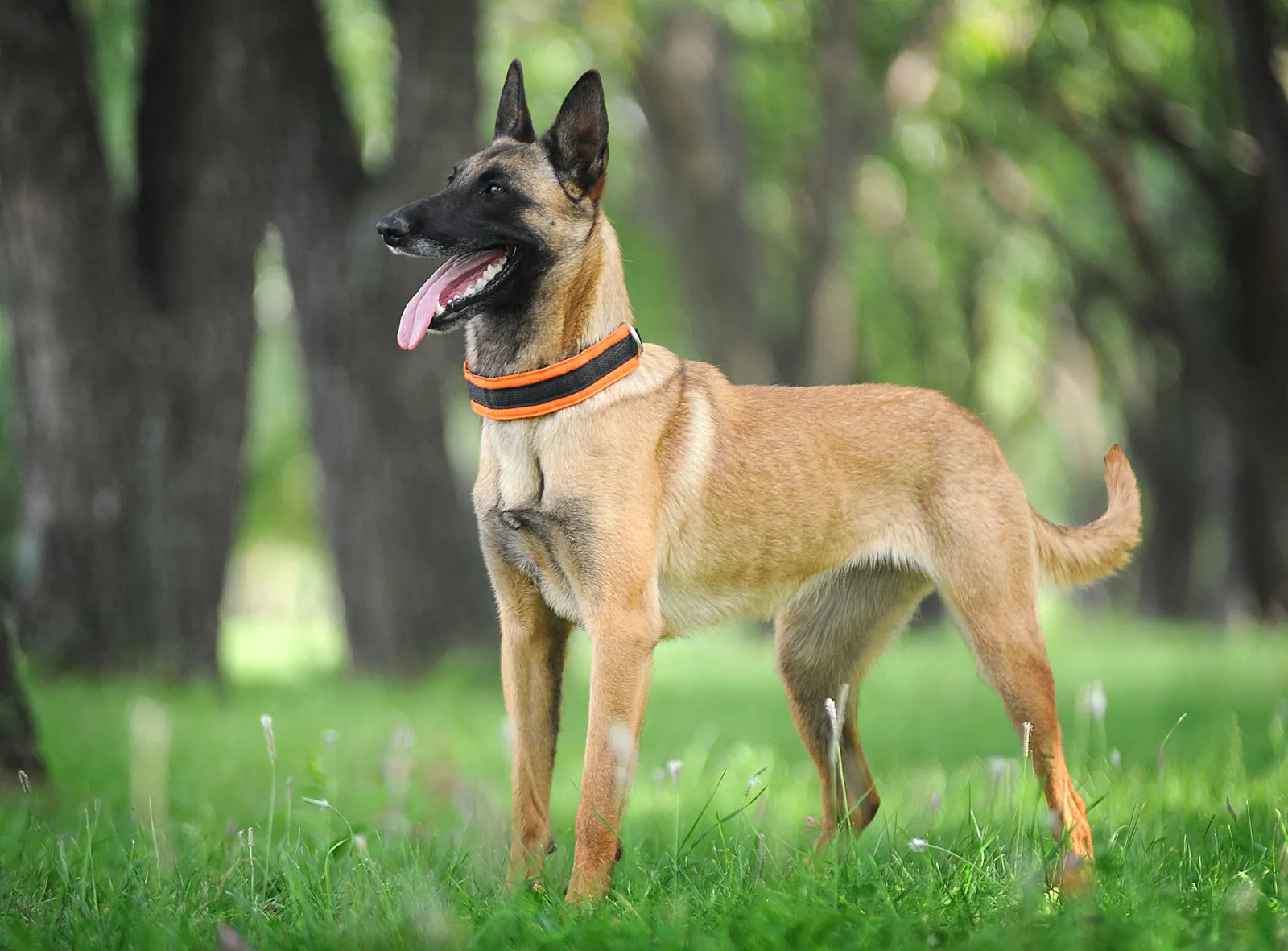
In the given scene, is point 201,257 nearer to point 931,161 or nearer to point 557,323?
point 557,323

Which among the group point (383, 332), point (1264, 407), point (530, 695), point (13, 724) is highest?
point (383, 332)

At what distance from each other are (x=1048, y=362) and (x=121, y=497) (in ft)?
59.4

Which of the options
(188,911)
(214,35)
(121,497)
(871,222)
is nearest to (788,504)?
(188,911)

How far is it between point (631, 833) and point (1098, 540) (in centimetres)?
206

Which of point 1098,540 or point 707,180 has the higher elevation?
point 707,180

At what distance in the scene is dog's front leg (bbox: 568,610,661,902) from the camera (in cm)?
359

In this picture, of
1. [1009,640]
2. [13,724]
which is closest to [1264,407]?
[1009,640]

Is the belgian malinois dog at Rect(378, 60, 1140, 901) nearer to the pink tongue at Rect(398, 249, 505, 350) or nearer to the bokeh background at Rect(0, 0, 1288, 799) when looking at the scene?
the pink tongue at Rect(398, 249, 505, 350)

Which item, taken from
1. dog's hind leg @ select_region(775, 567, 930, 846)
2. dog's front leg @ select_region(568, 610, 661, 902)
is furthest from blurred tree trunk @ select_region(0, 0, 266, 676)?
dog's front leg @ select_region(568, 610, 661, 902)

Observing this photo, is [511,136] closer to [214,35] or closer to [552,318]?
[552,318]

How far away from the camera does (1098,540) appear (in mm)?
4734

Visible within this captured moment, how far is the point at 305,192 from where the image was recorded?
9.58m

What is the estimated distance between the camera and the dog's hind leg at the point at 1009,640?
4.32 metres

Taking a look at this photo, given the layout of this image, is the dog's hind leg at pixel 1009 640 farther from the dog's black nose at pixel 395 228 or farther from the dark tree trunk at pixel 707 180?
the dark tree trunk at pixel 707 180
